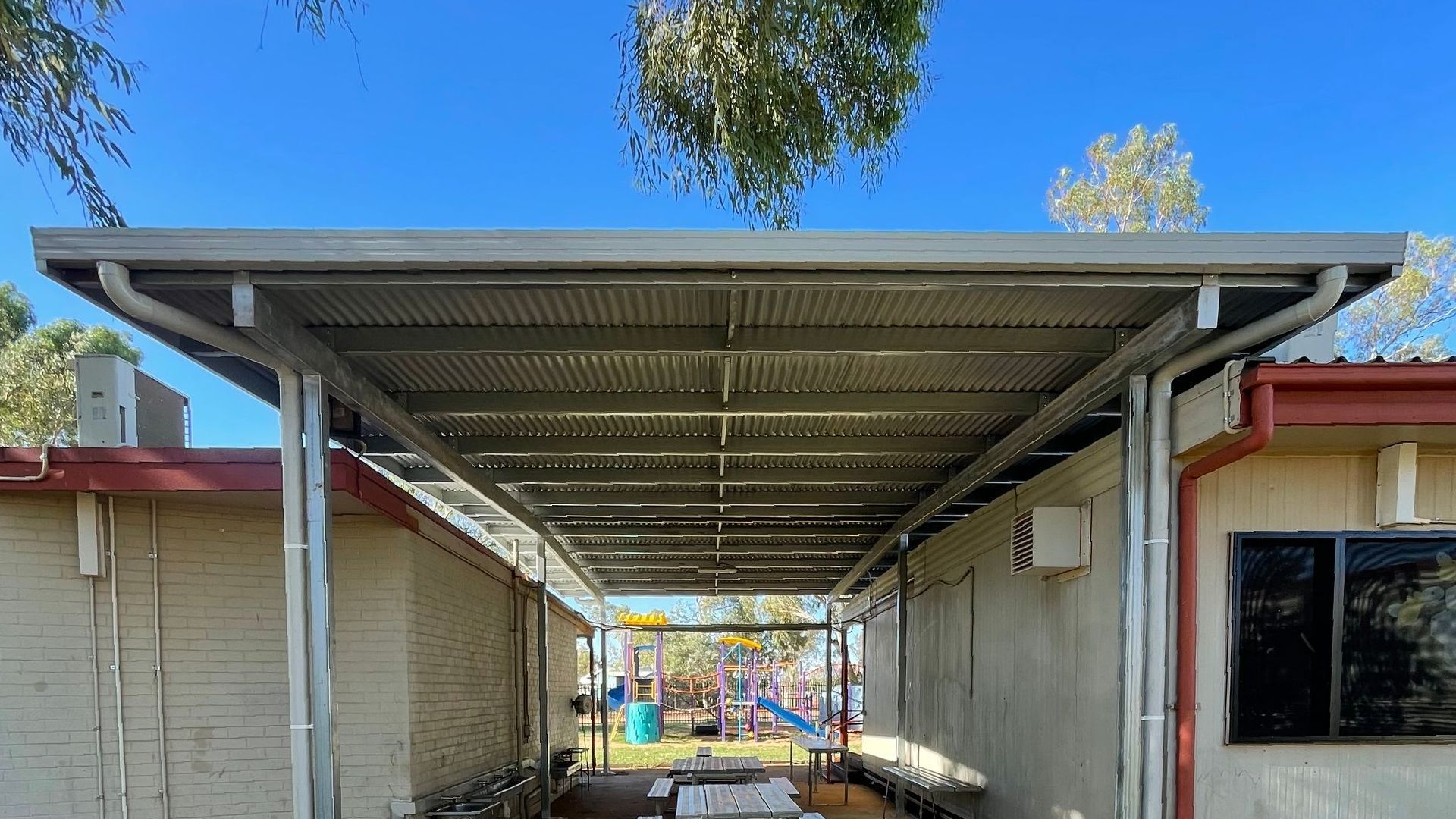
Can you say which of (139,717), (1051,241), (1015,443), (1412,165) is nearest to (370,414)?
(139,717)

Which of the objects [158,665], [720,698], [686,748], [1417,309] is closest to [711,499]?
[158,665]

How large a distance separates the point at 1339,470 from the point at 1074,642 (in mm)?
1805

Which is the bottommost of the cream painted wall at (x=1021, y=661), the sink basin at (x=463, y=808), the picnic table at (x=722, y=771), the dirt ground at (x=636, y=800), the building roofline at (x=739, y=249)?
the dirt ground at (x=636, y=800)

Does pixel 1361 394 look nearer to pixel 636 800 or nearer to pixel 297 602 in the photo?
pixel 297 602

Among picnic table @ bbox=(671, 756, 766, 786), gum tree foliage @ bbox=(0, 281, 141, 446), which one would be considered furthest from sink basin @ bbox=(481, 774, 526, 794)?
gum tree foliage @ bbox=(0, 281, 141, 446)

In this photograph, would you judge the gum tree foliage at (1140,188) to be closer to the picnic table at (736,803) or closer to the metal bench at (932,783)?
the metal bench at (932,783)

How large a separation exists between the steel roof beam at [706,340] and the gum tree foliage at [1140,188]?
1450cm

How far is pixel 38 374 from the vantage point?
540 inches

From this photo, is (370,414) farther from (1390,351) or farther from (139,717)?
(1390,351)

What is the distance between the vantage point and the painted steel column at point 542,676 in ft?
26.3

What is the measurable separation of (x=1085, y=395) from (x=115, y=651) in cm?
553

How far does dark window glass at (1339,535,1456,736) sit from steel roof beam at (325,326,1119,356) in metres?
1.68

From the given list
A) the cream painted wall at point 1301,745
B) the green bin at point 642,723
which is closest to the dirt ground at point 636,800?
the cream painted wall at point 1301,745

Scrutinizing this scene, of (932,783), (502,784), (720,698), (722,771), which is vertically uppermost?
(502,784)
